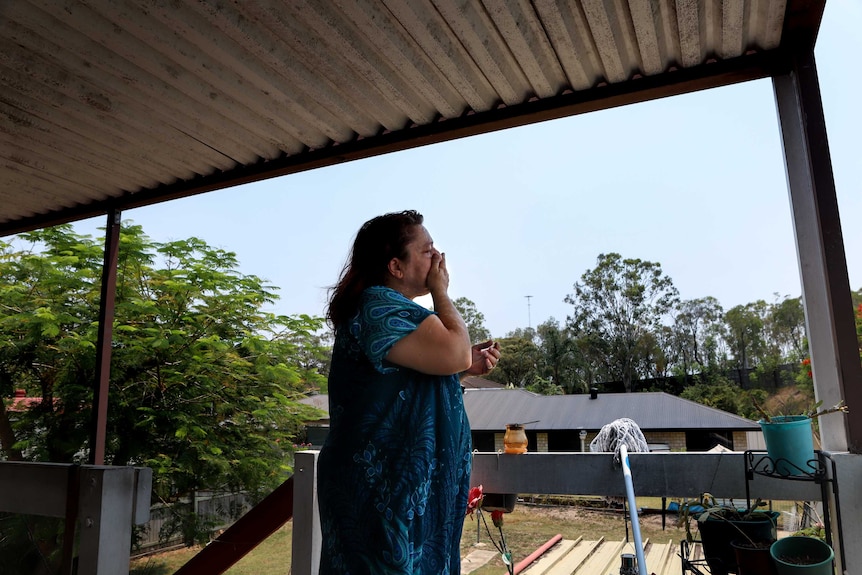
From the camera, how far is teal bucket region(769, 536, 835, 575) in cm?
122

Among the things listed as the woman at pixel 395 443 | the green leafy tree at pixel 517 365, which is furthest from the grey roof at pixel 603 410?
the woman at pixel 395 443

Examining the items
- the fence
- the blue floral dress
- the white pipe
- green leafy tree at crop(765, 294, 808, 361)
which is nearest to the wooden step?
green leafy tree at crop(765, 294, 808, 361)

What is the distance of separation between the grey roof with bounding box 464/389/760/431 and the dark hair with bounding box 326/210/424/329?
303cm

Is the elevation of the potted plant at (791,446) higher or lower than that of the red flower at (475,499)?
higher

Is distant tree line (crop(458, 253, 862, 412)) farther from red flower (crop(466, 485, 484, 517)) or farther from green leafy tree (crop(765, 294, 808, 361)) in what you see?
red flower (crop(466, 485, 484, 517))

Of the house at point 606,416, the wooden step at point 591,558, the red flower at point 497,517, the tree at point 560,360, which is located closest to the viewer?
the red flower at point 497,517

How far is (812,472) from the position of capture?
1.31 meters

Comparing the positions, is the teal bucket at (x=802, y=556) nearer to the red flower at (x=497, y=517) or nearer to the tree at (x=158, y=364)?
the red flower at (x=497, y=517)

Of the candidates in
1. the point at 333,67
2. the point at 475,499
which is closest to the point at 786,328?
the point at 475,499

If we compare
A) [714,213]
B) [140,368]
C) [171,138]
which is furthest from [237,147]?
[714,213]

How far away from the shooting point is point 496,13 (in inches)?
59.6

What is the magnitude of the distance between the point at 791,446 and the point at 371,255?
3.36ft

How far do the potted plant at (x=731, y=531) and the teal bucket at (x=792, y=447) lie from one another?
14cm

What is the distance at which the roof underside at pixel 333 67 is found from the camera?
1509 millimetres
